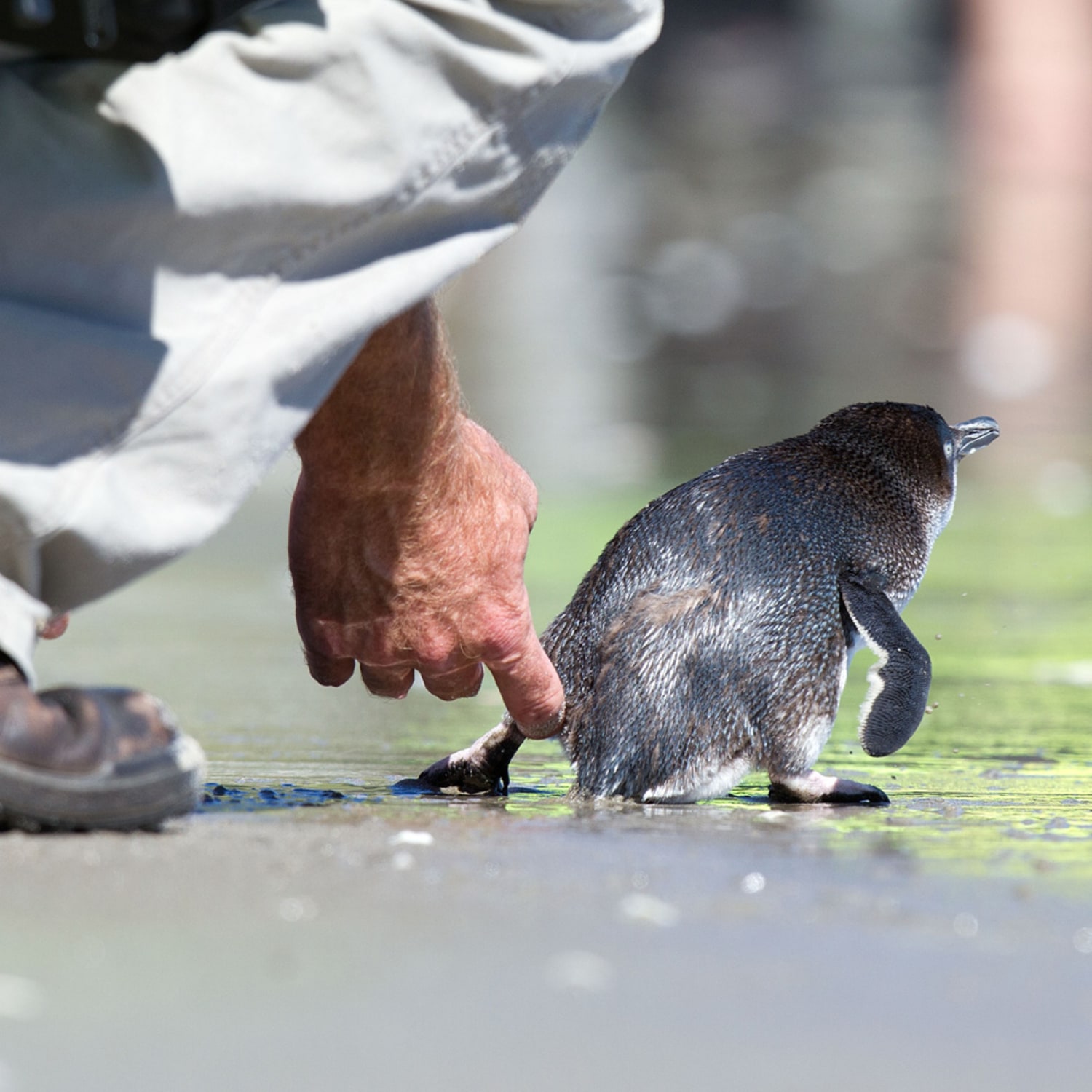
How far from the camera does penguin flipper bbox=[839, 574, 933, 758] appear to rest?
334 centimetres

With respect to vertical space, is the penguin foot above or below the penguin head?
below

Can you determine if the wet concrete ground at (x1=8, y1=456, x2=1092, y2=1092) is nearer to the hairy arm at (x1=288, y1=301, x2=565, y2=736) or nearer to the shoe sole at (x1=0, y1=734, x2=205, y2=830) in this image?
the shoe sole at (x1=0, y1=734, x2=205, y2=830)

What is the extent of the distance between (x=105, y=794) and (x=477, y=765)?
955mm

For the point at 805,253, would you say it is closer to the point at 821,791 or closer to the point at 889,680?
the point at 889,680

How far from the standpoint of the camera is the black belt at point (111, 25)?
8.14 ft

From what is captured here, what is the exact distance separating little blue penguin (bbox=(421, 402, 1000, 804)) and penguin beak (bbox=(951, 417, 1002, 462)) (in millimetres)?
696

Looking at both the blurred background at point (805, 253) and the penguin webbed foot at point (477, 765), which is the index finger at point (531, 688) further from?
the blurred background at point (805, 253)

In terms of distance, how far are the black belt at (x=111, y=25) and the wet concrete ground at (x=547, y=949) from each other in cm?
98

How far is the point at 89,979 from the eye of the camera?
189 cm

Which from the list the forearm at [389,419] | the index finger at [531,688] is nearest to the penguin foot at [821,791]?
the index finger at [531,688]

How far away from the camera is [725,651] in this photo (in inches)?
130

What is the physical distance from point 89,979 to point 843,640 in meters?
1.85

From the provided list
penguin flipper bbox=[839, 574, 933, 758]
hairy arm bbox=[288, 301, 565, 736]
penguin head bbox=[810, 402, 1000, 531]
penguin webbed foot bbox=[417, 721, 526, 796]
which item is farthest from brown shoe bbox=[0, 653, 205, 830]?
penguin head bbox=[810, 402, 1000, 531]

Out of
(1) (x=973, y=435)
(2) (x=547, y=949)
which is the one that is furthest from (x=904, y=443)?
(2) (x=547, y=949)
